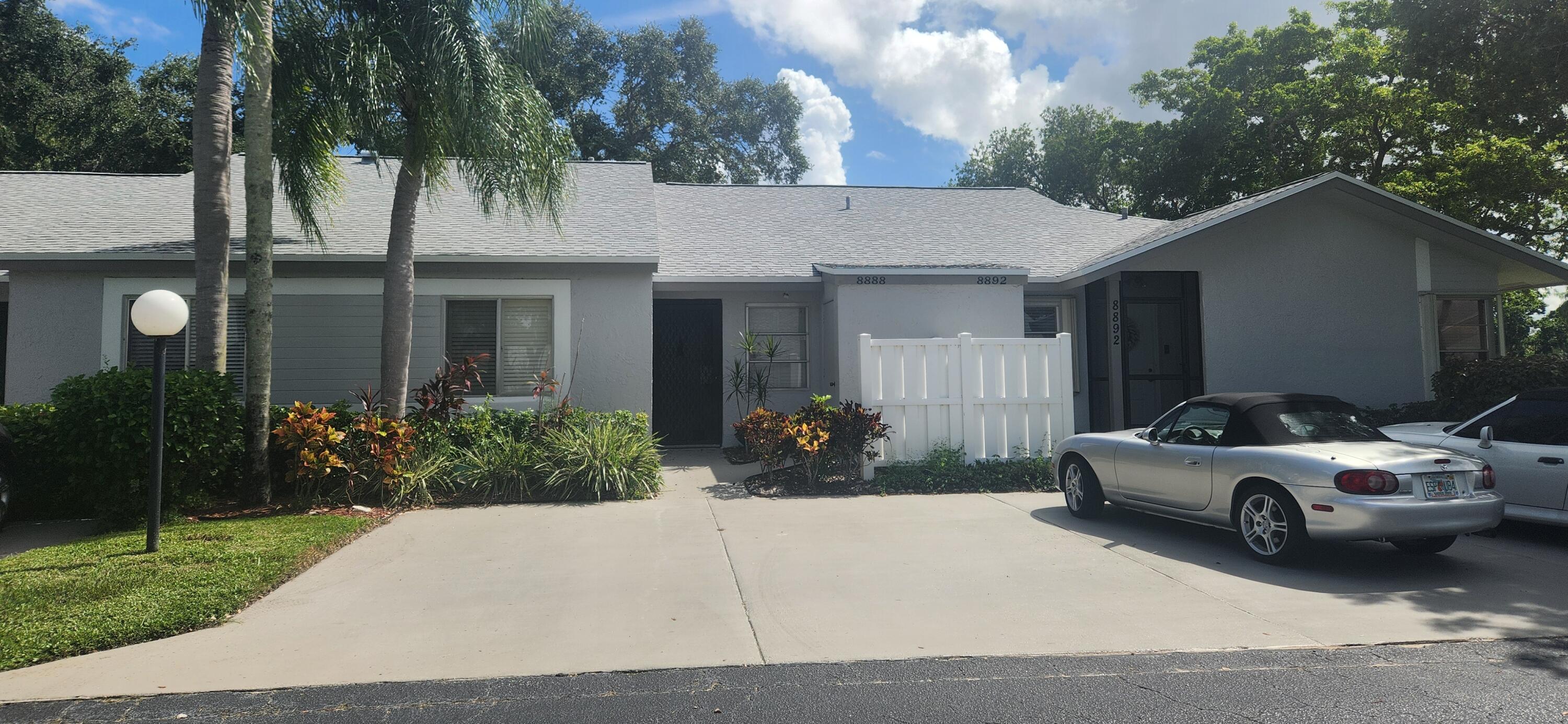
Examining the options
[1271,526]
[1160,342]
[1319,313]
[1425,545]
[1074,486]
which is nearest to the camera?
[1271,526]

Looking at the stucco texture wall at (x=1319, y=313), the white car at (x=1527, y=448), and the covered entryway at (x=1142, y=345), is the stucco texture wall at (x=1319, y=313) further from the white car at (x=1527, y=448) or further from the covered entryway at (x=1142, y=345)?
the white car at (x=1527, y=448)

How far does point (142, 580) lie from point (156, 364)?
198 cm

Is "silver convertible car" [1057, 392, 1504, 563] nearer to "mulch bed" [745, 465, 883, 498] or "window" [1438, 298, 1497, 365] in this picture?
"mulch bed" [745, 465, 883, 498]

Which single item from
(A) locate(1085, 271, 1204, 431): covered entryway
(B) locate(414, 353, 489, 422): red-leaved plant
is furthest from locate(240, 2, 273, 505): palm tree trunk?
(A) locate(1085, 271, 1204, 431): covered entryway

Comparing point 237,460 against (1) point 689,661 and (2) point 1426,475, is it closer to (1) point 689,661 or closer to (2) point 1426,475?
(1) point 689,661

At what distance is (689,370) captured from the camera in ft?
45.3

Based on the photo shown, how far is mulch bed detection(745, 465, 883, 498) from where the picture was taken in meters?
9.62


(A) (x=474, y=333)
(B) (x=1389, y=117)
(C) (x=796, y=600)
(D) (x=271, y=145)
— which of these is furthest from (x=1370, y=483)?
(B) (x=1389, y=117)

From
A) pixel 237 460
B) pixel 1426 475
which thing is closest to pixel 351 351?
pixel 237 460

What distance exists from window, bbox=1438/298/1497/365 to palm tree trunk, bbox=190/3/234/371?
16.6 m

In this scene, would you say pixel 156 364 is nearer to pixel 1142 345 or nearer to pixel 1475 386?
pixel 1142 345

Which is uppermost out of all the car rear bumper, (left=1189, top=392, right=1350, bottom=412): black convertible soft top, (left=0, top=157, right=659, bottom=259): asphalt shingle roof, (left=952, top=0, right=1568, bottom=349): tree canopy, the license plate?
(left=952, top=0, right=1568, bottom=349): tree canopy

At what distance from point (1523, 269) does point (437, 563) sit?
15880mm

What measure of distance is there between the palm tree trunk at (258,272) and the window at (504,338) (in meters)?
2.97
